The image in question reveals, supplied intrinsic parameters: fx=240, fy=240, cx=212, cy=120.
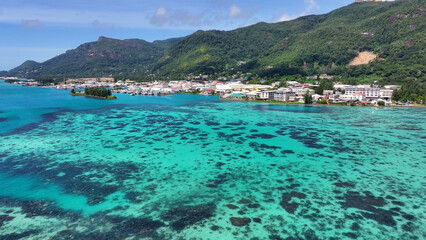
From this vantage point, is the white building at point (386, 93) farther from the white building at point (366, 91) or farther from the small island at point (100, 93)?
the small island at point (100, 93)

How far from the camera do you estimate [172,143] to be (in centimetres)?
2362

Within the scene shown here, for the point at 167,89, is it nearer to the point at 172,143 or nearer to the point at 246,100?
the point at 246,100

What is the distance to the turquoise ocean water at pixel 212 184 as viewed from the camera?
10.2 m

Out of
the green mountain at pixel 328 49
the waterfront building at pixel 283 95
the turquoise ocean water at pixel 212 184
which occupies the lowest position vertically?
the turquoise ocean water at pixel 212 184

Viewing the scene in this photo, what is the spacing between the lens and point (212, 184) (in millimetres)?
14438

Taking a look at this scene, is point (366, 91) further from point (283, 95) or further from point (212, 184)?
point (212, 184)

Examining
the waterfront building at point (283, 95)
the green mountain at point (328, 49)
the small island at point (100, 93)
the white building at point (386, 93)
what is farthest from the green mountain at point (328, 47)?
the small island at point (100, 93)

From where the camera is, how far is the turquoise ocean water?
1017cm

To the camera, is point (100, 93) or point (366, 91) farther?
point (100, 93)

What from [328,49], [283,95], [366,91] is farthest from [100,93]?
[328,49]

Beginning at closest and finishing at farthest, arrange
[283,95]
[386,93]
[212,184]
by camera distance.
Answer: [212,184] → [386,93] → [283,95]

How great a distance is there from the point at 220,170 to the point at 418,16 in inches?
4934

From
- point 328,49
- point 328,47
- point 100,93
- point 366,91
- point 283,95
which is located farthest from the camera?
point 328,47

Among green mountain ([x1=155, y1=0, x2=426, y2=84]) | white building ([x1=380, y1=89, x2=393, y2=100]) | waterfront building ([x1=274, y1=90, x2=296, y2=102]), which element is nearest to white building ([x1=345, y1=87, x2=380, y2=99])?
white building ([x1=380, y1=89, x2=393, y2=100])
